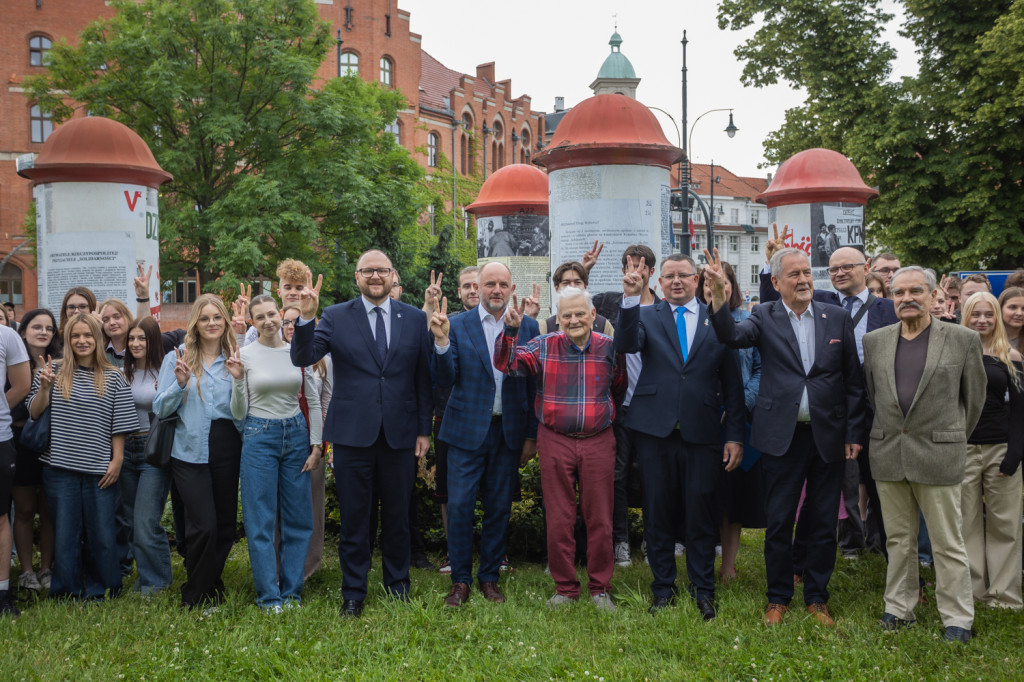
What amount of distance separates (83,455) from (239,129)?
18440 mm

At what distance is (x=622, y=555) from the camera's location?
654 centimetres

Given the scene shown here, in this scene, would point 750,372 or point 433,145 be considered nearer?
point 750,372

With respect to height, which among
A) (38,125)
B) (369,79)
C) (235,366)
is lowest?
(235,366)

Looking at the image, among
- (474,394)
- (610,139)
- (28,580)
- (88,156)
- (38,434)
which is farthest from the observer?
(610,139)

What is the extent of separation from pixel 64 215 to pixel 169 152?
11956 mm

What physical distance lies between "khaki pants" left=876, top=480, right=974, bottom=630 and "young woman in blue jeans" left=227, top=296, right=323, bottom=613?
12.2ft

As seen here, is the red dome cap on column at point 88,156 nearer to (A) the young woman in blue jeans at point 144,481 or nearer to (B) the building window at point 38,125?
(A) the young woman in blue jeans at point 144,481

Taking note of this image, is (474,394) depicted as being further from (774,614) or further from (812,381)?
(774,614)

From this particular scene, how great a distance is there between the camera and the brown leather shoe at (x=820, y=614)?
4.98 m

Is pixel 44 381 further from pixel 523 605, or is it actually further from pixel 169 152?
pixel 169 152

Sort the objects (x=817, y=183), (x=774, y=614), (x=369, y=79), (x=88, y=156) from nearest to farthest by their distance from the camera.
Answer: (x=774, y=614) → (x=88, y=156) → (x=817, y=183) → (x=369, y=79)

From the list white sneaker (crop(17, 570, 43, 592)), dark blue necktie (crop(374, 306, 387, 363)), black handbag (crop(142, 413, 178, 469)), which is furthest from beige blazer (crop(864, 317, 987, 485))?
white sneaker (crop(17, 570, 43, 592))

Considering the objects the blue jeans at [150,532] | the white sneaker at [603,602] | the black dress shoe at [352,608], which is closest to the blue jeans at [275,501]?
the black dress shoe at [352,608]

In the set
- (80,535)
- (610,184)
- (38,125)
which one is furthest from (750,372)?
(38,125)
